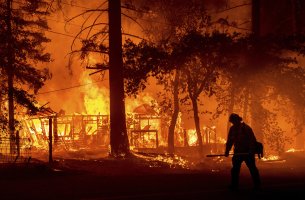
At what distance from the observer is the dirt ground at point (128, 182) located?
11328mm

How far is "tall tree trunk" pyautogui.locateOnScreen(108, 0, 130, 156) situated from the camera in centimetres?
2105

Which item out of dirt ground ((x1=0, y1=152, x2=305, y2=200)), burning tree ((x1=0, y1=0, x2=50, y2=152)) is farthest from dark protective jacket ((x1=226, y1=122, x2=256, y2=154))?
burning tree ((x1=0, y1=0, x2=50, y2=152))

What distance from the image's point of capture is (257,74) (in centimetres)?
2330

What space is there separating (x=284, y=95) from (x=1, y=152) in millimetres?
12735

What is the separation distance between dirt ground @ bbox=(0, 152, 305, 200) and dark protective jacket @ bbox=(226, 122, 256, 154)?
3.19ft

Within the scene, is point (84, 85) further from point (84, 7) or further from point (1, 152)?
point (1, 152)

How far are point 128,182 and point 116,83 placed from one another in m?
7.96

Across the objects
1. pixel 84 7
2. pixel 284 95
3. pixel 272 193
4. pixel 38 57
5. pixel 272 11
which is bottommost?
pixel 272 193

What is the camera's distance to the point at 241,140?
39.7 ft

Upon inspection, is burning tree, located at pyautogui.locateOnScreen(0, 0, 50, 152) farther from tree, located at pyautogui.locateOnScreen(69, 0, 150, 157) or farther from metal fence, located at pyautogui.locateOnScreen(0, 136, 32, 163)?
tree, located at pyautogui.locateOnScreen(69, 0, 150, 157)

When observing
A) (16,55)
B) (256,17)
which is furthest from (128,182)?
(256,17)

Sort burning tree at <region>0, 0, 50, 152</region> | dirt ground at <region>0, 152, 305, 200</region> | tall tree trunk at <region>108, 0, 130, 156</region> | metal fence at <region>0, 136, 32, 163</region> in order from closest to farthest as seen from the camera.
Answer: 1. dirt ground at <region>0, 152, 305, 200</region>
2. metal fence at <region>0, 136, 32, 163</region>
3. burning tree at <region>0, 0, 50, 152</region>
4. tall tree trunk at <region>108, 0, 130, 156</region>

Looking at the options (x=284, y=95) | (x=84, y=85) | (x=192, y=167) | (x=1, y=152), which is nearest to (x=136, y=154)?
(x=192, y=167)

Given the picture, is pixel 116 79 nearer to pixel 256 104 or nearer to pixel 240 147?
pixel 256 104
